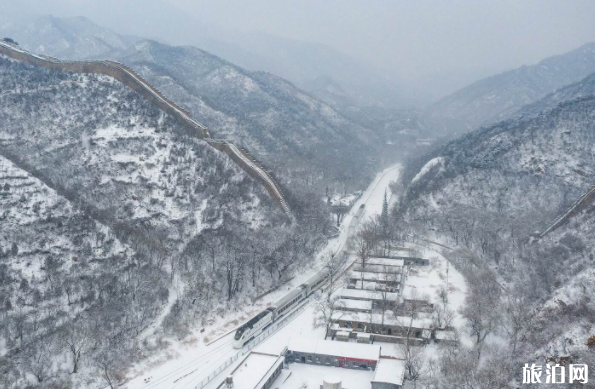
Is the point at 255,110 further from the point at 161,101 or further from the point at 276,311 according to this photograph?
the point at 276,311

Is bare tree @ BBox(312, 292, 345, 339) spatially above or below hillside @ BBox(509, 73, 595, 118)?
below

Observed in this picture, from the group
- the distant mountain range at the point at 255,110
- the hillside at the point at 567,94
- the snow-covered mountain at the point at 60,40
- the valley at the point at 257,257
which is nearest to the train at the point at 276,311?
the valley at the point at 257,257

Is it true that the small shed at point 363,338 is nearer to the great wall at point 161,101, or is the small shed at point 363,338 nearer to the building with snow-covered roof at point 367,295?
the building with snow-covered roof at point 367,295

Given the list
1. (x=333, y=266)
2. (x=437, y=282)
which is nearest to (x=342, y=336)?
(x=333, y=266)

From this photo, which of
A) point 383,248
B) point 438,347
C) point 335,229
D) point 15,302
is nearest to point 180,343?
point 15,302

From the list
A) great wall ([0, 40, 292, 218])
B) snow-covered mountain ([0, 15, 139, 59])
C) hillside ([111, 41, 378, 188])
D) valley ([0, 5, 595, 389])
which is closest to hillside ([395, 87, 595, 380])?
valley ([0, 5, 595, 389])

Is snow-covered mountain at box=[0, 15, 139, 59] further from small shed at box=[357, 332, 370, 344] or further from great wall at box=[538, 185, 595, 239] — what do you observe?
great wall at box=[538, 185, 595, 239]
